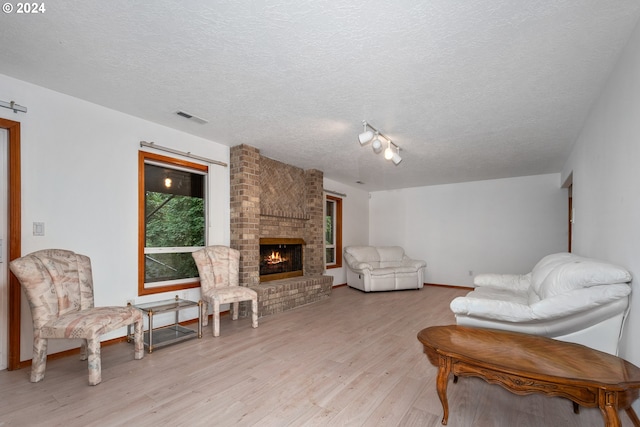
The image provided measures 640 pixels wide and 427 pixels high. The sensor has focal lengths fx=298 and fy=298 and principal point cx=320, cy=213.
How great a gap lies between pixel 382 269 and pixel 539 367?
496 cm

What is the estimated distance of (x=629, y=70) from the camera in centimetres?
199

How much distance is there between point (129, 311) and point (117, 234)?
102 cm

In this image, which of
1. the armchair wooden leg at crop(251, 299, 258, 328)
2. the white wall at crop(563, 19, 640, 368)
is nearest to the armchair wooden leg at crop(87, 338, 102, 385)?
the armchair wooden leg at crop(251, 299, 258, 328)

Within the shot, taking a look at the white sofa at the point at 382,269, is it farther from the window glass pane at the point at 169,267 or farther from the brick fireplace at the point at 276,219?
the window glass pane at the point at 169,267

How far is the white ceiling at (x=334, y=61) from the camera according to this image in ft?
5.79

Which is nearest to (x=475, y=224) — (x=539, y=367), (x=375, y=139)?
(x=375, y=139)

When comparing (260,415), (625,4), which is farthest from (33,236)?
(625,4)

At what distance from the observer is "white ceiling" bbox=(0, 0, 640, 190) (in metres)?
1.76

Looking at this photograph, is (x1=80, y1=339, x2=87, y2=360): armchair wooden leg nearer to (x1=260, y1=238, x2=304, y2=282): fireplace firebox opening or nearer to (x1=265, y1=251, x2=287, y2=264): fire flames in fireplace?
(x1=260, y1=238, x2=304, y2=282): fireplace firebox opening

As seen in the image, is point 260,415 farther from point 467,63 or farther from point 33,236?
point 467,63

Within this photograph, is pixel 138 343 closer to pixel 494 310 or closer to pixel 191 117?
pixel 191 117

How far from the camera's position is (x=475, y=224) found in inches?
265

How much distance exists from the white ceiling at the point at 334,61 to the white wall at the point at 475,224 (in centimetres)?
268

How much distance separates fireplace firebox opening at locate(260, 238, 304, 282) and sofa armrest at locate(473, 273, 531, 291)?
3.08 meters
